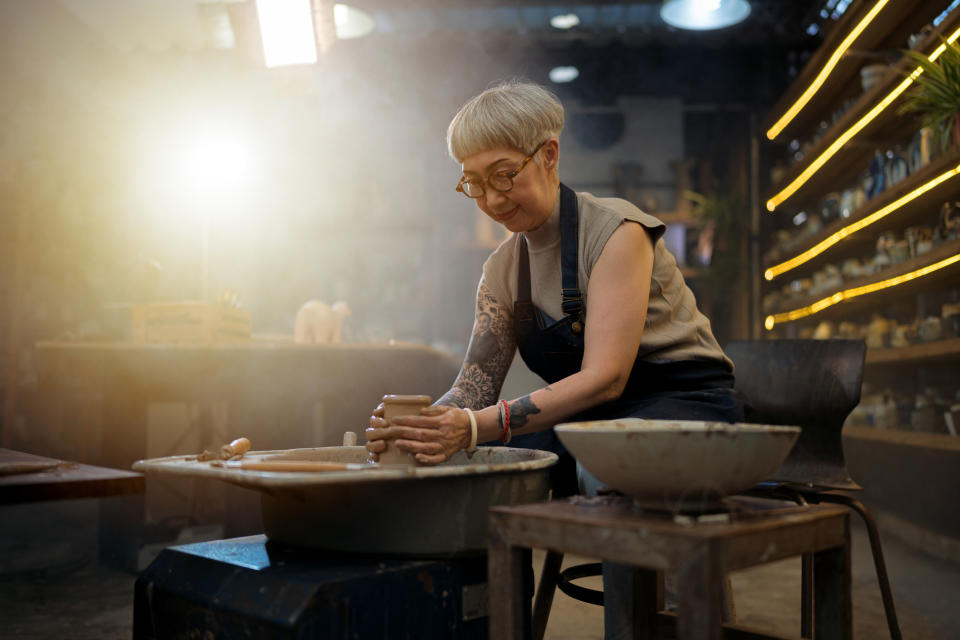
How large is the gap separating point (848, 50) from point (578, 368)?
3.55m

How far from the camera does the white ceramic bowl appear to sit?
89 centimetres

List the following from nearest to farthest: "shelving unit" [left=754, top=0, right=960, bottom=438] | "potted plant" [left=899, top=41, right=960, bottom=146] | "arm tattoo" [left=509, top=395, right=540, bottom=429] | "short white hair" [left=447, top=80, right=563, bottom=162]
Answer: "arm tattoo" [left=509, top=395, right=540, bottom=429] → "short white hair" [left=447, top=80, right=563, bottom=162] → "potted plant" [left=899, top=41, right=960, bottom=146] → "shelving unit" [left=754, top=0, right=960, bottom=438]

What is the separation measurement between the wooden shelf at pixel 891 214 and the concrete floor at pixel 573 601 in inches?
63.1

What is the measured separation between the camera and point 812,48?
5805 mm

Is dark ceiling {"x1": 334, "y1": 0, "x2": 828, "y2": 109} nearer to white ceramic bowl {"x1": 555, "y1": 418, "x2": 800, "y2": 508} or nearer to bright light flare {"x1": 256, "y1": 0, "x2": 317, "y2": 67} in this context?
bright light flare {"x1": 256, "y1": 0, "x2": 317, "y2": 67}

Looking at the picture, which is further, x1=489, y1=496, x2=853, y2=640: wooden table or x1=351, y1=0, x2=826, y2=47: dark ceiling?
x1=351, y1=0, x2=826, y2=47: dark ceiling

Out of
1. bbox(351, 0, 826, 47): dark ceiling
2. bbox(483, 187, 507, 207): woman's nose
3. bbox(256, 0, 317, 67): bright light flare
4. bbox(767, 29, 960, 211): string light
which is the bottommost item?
bbox(483, 187, 507, 207): woman's nose

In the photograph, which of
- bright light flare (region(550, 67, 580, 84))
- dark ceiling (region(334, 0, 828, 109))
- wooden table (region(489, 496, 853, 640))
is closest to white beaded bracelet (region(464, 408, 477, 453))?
wooden table (region(489, 496, 853, 640))

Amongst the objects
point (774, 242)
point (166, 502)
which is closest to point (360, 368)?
point (166, 502)

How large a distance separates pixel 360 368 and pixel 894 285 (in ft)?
8.46

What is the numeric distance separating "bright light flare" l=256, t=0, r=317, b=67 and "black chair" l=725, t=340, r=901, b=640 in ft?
9.56

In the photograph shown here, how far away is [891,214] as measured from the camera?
3.86 meters

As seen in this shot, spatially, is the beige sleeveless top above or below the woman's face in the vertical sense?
below

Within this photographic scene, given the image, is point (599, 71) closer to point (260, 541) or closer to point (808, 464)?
point (808, 464)
